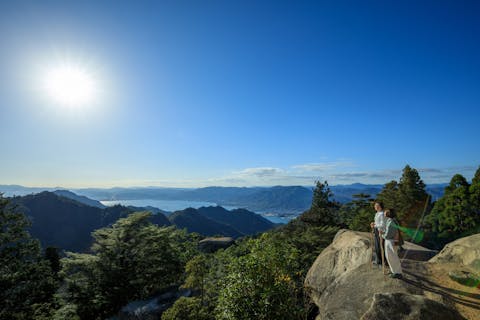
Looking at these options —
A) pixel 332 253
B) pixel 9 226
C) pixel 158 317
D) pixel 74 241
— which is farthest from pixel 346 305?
pixel 74 241

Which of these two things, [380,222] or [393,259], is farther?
[380,222]

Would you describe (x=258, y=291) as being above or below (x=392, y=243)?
below

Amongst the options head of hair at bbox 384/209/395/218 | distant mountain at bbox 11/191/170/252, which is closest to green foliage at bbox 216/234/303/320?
head of hair at bbox 384/209/395/218

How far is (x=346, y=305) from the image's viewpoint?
656 centimetres

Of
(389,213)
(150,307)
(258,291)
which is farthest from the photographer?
(150,307)

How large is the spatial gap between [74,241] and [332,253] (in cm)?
16781

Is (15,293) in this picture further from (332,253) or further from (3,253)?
(332,253)

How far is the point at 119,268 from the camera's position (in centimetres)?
1780

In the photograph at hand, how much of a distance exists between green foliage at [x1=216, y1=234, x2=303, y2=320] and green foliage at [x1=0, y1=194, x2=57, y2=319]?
1348cm

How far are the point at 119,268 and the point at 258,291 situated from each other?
49.6ft

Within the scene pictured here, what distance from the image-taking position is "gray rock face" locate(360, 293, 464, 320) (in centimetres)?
495

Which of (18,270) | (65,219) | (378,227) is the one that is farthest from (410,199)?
(65,219)

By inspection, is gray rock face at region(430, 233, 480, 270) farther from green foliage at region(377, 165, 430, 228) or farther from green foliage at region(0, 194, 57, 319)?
green foliage at region(377, 165, 430, 228)

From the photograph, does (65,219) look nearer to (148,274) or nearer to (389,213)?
(148,274)
